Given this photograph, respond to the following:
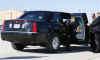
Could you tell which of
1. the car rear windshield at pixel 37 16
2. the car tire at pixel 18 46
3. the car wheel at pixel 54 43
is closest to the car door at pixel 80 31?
the car wheel at pixel 54 43

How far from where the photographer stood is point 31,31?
1077cm

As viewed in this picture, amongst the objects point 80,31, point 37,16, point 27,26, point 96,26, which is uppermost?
point 37,16

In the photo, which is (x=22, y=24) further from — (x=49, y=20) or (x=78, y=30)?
(x=78, y=30)

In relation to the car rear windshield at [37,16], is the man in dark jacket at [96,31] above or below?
below

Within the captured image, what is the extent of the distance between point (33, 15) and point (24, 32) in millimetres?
1206

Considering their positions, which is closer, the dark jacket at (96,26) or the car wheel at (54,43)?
the car wheel at (54,43)

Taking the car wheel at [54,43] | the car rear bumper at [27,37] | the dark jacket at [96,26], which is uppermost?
the dark jacket at [96,26]

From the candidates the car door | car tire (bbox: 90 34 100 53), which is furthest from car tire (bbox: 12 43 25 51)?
car tire (bbox: 90 34 100 53)

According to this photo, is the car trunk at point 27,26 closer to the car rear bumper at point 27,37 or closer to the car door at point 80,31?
the car rear bumper at point 27,37

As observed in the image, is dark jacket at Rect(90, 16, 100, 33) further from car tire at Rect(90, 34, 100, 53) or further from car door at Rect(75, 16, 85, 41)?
car door at Rect(75, 16, 85, 41)

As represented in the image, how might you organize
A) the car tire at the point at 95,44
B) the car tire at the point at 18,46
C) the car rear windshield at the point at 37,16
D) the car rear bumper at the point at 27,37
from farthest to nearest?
the car tire at the point at 18,46, the car tire at the point at 95,44, the car rear windshield at the point at 37,16, the car rear bumper at the point at 27,37

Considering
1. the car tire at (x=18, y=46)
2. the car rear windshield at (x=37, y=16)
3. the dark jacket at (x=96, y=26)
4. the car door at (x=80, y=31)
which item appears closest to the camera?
the car rear windshield at (x=37, y=16)

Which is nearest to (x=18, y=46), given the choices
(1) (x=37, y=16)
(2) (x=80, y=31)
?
(1) (x=37, y=16)

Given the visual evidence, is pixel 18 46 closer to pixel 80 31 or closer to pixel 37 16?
pixel 37 16
